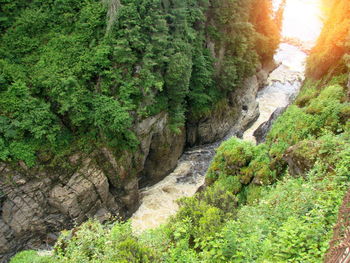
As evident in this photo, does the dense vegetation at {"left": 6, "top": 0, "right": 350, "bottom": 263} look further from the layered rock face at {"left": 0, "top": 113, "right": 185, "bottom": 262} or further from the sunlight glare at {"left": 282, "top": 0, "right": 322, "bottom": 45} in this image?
the sunlight glare at {"left": 282, "top": 0, "right": 322, "bottom": 45}

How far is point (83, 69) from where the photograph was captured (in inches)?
602

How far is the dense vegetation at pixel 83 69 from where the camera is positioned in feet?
46.8

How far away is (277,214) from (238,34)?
18.9 m

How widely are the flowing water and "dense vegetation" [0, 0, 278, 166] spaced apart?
15.9 ft

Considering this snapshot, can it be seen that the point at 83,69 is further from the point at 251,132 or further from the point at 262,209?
the point at 251,132

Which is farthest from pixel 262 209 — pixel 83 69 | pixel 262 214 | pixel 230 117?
pixel 230 117

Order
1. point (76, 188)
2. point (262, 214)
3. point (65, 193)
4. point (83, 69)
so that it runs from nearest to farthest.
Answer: point (262, 214), point (65, 193), point (76, 188), point (83, 69)

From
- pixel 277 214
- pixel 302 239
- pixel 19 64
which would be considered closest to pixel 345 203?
pixel 302 239

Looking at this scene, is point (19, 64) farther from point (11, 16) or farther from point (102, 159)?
point (102, 159)

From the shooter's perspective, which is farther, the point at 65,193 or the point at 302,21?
the point at 302,21

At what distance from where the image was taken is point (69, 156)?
1516cm

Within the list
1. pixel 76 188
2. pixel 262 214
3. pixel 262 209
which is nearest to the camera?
pixel 262 214

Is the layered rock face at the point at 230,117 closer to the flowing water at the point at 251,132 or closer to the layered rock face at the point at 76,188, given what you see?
the flowing water at the point at 251,132

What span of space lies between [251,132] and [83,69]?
15.4m
